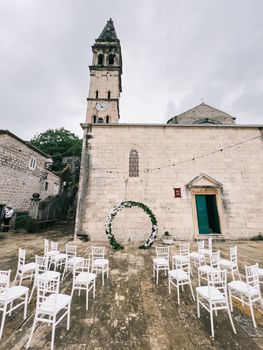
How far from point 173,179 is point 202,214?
255 cm

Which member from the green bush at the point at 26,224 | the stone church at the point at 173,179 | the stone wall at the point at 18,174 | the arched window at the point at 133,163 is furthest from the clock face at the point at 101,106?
the green bush at the point at 26,224

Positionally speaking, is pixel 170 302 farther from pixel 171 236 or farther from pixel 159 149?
pixel 159 149

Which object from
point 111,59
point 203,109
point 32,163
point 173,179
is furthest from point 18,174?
point 203,109

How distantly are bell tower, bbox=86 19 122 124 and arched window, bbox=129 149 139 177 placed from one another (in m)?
9.70

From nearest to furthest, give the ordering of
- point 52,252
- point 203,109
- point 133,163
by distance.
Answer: point 52,252, point 133,163, point 203,109

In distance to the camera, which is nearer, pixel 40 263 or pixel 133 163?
pixel 40 263

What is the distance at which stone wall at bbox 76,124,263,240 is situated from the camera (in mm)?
8469

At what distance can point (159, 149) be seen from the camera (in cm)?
952

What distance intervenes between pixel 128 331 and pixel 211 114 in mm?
21475

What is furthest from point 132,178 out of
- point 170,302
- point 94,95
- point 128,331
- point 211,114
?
point 211,114

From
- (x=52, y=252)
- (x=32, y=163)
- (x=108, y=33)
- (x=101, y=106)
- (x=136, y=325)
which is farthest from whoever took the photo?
(x=108, y=33)

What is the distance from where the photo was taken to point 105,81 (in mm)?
18594

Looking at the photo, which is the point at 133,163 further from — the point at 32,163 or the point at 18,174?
the point at 32,163

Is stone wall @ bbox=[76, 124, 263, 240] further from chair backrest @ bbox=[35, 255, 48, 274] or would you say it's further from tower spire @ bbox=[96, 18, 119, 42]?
tower spire @ bbox=[96, 18, 119, 42]
